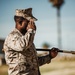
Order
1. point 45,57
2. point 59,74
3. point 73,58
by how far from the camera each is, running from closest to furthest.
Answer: point 45,57
point 59,74
point 73,58

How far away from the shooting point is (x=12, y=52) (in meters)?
5.14

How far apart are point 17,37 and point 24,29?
22cm

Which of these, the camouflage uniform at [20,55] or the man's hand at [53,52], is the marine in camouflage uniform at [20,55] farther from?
the man's hand at [53,52]

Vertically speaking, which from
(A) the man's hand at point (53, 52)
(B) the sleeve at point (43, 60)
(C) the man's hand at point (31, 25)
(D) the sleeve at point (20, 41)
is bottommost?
(B) the sleeve at point (43, 60)

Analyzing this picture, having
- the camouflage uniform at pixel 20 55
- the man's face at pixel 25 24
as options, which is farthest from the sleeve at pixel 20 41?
the man's face at pixel 25 24

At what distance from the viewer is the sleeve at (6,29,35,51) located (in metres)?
4.88

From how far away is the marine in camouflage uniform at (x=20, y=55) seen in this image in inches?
196

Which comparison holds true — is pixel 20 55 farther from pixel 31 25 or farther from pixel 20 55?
A: pixel 31 25

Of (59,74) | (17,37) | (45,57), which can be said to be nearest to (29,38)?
(17,37)

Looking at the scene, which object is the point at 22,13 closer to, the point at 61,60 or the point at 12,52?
the point at 12,52

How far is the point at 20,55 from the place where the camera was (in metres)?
5.12

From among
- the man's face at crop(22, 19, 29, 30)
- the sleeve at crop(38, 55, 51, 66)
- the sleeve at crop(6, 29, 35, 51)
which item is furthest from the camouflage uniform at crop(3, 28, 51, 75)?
the sleeve at crop(38, 55, 51, 66)

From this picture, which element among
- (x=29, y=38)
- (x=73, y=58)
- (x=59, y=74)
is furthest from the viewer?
(x=73, y=58)

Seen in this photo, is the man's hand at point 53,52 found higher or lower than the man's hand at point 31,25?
lower
